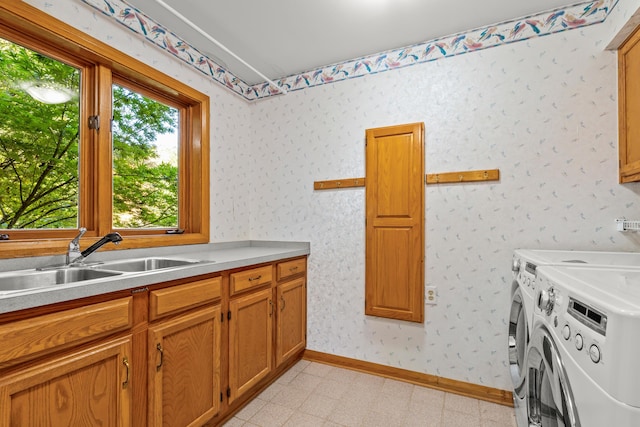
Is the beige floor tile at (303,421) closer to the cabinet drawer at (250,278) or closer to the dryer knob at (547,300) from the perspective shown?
the cabinet drawer at (250,278)

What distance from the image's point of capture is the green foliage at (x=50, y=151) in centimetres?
144

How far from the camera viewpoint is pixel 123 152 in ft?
6.27

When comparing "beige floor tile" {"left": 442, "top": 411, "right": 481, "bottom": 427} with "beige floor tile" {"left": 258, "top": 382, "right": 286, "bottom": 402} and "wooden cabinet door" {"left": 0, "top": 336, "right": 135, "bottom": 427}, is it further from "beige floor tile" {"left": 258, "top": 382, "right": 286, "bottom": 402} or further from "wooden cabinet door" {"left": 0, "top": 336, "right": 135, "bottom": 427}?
"wooden cabinet door" {"left": 0, "top": 336, "right": 135, "bottom": 427}

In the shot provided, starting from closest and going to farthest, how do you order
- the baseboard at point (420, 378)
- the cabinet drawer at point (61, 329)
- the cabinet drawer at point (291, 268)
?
1. the cabinet drawer at point (61, 329)
2. the baseboard at point (420, 378)
3. the cabinet drawer at point (291, 268)

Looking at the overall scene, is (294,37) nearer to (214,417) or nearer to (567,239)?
(567,239)

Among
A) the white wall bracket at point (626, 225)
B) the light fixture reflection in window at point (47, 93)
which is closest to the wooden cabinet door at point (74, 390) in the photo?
the light fixture reflection in window at point (47, 93)

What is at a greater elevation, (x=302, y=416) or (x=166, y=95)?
(x=166, y=95)

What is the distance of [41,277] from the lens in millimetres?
1332

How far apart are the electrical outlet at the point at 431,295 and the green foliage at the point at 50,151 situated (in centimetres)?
199

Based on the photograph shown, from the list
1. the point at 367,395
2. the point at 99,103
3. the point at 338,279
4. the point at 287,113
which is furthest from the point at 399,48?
the point at 367,395

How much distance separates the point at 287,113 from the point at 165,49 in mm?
1009

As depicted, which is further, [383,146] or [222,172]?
[222,172]

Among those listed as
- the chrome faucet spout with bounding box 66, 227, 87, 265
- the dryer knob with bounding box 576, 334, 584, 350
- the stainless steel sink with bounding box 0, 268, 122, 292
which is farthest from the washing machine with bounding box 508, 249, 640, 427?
the chrome faucet spout with bounding box 66, 227, 87, 265

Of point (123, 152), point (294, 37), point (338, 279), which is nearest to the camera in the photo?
point (123, 152)
